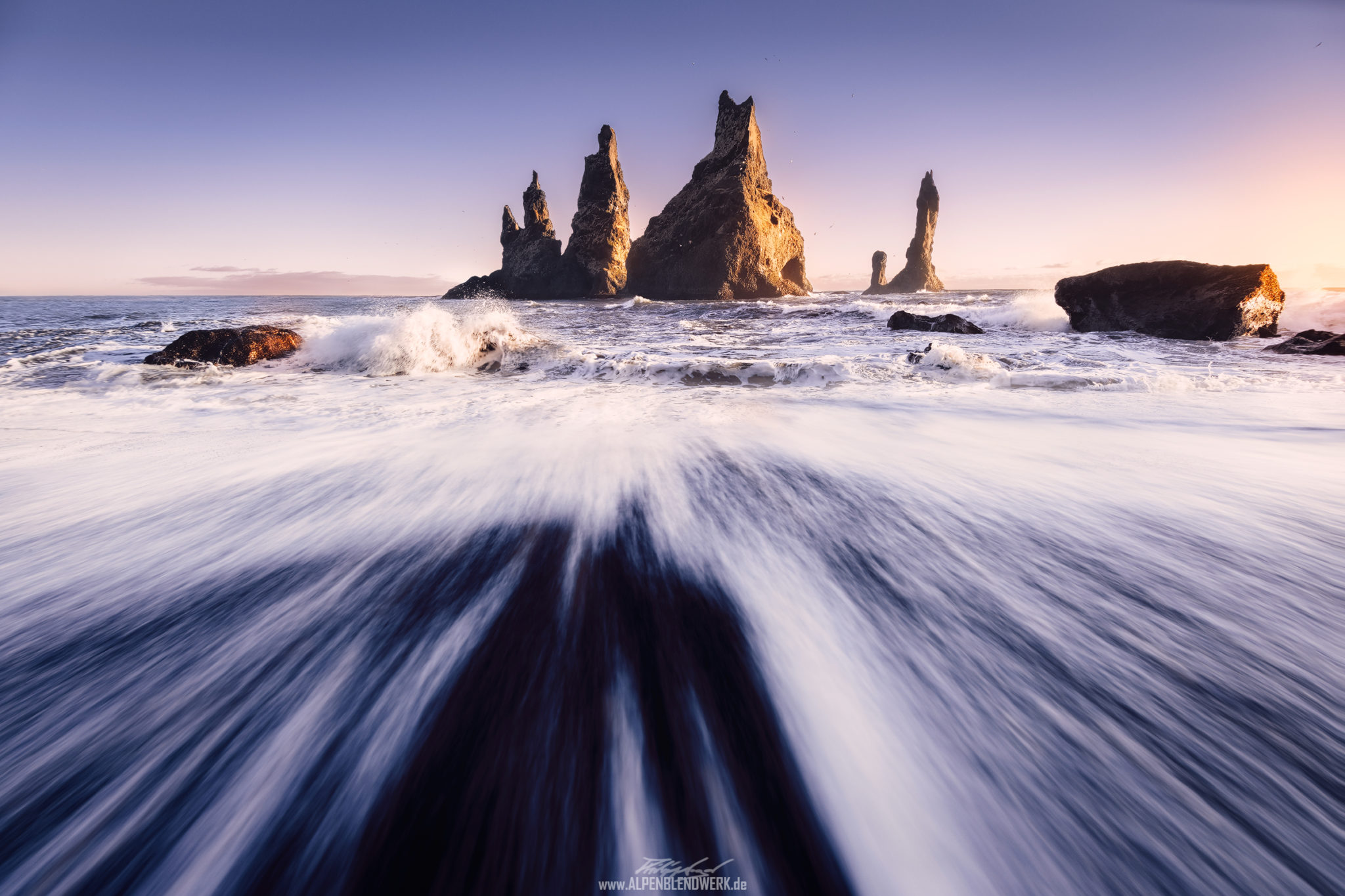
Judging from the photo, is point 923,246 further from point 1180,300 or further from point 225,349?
point 225,349

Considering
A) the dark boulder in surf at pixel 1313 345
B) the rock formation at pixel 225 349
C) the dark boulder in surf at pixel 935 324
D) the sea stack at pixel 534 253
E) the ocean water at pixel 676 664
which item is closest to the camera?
the ocean water at pixel 676 664

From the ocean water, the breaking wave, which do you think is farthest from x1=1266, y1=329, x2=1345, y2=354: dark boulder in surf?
the breaking wave

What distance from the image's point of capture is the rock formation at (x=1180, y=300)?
830cm

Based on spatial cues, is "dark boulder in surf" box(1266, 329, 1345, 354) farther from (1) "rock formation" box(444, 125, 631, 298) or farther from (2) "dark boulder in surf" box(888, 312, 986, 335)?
(1) "rock formation" box(444, 125, 631, 298)

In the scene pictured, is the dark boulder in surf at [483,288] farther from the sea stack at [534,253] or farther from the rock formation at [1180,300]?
the rock formation at [1180,300]

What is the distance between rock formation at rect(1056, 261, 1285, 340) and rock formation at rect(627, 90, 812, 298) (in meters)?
42.1

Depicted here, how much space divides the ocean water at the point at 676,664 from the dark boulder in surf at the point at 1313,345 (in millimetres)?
6083

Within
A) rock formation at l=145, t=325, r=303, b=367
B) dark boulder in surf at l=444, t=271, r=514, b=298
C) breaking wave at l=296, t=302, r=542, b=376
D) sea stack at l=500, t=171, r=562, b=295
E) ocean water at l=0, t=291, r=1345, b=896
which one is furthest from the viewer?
dark boulder in surf at l=444, t=271, r=514, b=298

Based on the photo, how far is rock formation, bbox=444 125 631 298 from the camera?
189 feet

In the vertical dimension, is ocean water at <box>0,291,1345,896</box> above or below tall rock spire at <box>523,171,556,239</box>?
below

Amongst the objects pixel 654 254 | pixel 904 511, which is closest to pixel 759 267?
pixel 654 254

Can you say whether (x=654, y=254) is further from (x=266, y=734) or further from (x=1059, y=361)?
(x=266, y=734)

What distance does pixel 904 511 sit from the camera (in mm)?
2006

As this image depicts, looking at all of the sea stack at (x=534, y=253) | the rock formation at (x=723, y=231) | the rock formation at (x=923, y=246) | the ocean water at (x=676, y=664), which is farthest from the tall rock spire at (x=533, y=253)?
the ocean water at (x=676, y=664)
